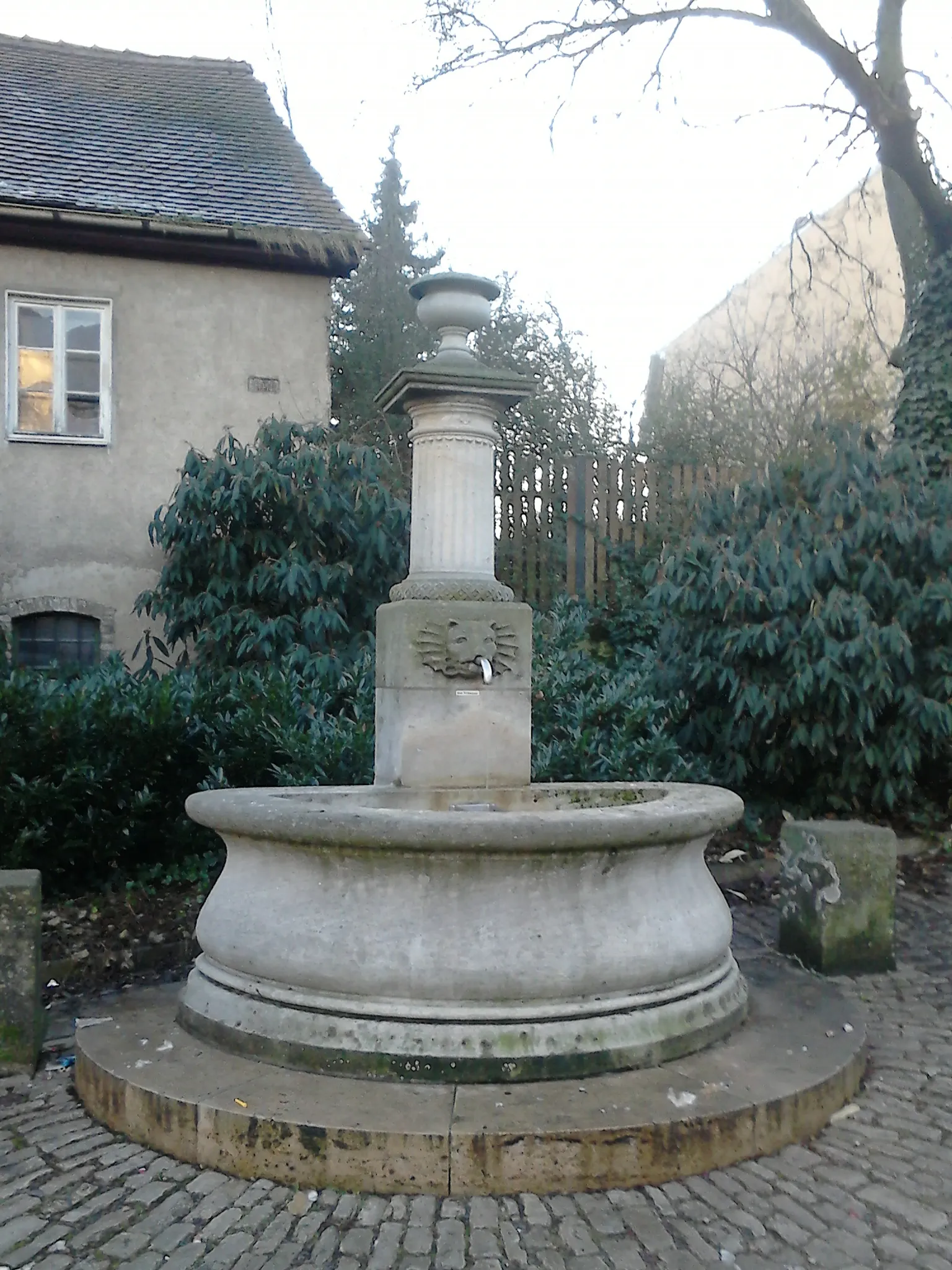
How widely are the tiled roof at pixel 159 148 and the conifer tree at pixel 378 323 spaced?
3982 mm

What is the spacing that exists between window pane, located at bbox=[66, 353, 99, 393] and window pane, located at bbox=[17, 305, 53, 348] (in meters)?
0.25

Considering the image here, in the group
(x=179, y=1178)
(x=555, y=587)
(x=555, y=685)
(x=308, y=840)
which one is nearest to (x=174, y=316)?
(x=555, y=587)

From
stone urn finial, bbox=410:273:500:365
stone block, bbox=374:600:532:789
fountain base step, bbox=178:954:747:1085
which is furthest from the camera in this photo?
stone urn finial, bbox=410:273:500:365

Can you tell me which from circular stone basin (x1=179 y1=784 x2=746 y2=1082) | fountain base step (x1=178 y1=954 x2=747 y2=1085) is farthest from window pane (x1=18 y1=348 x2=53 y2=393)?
fountain base step (x1=178 y1=954 x2=747 y2=1085)

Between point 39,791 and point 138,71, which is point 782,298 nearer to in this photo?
point 138,71

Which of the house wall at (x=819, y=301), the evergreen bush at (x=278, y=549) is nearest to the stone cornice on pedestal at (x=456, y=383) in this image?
the evergreen bush at (x=278, y=549)

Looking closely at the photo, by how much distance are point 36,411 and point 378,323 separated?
11648mm

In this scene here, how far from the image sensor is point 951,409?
9812mm

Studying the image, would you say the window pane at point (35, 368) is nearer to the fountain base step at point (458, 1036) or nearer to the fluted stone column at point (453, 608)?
the fluted stone column at point (453, 608)

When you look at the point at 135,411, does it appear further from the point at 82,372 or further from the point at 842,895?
the point at 842,895

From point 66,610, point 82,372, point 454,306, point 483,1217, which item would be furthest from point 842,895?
point 82,372

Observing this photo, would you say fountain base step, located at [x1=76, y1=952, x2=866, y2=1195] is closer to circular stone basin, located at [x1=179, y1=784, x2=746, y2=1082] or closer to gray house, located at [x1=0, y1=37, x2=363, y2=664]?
circular stone basin, located at [x1=179, y1=784, x2=746, y2=1082]

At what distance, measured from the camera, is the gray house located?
407 inches

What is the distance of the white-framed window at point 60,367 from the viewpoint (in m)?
10.5
